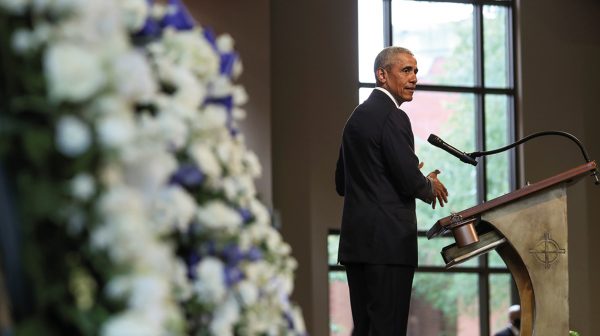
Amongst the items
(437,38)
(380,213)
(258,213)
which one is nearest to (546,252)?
(380,213)

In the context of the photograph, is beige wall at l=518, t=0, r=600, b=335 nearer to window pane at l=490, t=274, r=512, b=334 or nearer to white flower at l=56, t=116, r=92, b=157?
window pane at l=490, t=274, r=512, b=334

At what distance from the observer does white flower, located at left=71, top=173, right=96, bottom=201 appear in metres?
0.92

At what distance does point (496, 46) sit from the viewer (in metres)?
8.40

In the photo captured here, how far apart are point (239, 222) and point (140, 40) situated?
0.25 metres

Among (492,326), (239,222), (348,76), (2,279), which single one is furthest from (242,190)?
(492,326)

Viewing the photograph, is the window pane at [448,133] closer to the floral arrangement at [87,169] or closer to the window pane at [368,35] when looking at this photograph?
the window pane at [368,35]

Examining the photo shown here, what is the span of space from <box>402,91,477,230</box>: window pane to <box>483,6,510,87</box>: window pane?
251 millimetres

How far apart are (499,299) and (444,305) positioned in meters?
0.43

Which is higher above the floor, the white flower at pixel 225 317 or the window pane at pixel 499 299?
the white flower at pixel 225 317

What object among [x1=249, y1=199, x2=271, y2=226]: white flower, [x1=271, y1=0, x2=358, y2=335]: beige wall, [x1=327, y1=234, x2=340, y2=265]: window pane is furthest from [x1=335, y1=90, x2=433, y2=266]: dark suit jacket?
[x1=327, y1=234, x2=340, y2=265]: window pane

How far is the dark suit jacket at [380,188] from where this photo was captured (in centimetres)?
387

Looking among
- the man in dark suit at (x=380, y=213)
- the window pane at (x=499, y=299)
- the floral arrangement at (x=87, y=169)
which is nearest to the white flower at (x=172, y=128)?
the floral arrangement at (x=87, y=169)

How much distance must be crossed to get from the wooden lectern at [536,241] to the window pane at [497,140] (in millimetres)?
4233

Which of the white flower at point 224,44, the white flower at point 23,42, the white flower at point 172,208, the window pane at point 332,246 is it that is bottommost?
the window pane at point 332,246
